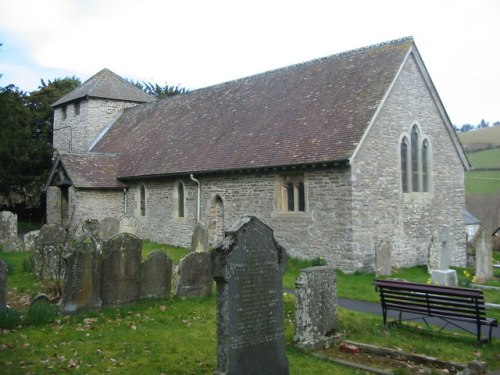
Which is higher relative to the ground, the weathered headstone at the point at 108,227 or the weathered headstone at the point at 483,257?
the weathered headstone at the point at 108,227

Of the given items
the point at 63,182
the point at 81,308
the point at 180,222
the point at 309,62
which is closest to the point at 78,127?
the point at 63,182

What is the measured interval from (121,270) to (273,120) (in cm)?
1121

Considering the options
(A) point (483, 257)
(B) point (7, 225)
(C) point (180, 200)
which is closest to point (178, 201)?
(C) point (180, 200)

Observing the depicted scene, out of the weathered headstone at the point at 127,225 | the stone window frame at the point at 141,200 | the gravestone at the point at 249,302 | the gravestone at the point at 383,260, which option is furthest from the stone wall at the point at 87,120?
the gravestone at the point at 249,302

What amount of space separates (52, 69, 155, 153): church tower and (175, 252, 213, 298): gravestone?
23.1m

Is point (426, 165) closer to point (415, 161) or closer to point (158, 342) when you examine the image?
point (415, 161)

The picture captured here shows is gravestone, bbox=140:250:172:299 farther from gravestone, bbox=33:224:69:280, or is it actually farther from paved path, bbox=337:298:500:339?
paved path, bbox=337:298:500:339

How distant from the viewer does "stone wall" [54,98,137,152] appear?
109ft

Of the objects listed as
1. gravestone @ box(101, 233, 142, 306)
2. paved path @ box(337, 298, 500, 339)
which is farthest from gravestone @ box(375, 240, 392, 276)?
gravestone @ box(101, 233, 142, 306)

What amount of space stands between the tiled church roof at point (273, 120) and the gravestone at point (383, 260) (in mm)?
3133

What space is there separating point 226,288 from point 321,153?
10514 millimetres

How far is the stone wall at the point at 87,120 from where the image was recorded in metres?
33.1

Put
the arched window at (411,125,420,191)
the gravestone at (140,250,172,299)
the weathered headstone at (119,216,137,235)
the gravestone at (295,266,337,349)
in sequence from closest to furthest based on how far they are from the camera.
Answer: the gravestone at (295,266,337,349) < the gravestone at (140,250,172,299) < the arched window at (411,125,420,191) < the weathered headstone at (119,216,137,235)

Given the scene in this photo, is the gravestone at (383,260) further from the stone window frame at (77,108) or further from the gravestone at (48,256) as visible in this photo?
the stone window frame at (77,108)
